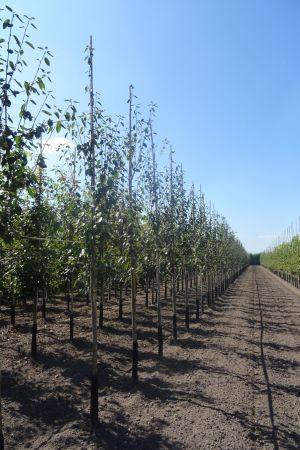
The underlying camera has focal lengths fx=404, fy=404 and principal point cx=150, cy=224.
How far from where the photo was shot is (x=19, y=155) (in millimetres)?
4922

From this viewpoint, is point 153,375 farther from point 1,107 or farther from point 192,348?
point 1,107

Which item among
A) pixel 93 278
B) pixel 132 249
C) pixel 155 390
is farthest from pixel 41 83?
pixel 155 390

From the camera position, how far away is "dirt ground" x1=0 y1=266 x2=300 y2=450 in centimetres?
682

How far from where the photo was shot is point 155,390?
9.06 meters

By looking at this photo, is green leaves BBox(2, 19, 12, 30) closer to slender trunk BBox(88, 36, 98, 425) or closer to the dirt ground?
slender trunk BBox(88, 36, 98, 425)

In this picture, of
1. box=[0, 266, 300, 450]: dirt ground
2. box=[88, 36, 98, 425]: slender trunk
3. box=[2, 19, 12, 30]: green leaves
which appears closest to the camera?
box=[2, 19, 12, 30]: green leaves

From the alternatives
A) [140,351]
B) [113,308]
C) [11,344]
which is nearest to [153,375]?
[140,351]

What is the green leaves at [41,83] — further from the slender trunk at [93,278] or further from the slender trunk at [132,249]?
the slender trunk at [132,249]

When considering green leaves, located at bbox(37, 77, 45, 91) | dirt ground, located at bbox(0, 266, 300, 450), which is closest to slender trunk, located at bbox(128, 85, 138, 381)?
dirt ground, located at bbox(0, 266, 300, 450)

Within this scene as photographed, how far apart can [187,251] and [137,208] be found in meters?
6.90

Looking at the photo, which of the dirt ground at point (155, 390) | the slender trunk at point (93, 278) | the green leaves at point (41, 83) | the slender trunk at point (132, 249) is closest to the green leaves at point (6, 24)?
the green leaves at point (41, 83)

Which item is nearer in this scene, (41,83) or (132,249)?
(41,83)

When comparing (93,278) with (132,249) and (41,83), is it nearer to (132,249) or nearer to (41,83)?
(132,249)

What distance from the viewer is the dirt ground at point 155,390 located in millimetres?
6820
